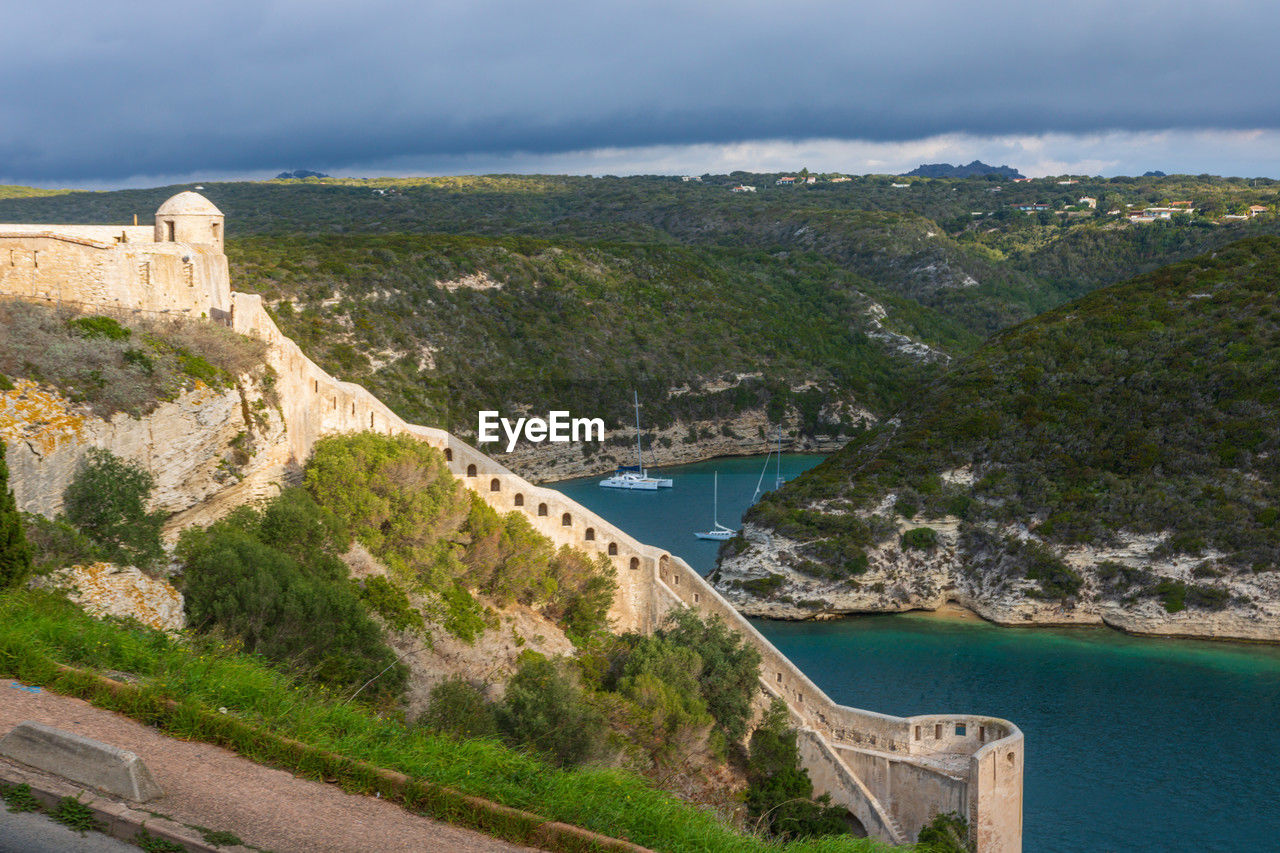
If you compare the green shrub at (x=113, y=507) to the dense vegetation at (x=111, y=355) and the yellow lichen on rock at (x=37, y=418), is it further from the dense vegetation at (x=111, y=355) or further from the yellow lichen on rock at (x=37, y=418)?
the dense vegetation at (x=111, y=355)

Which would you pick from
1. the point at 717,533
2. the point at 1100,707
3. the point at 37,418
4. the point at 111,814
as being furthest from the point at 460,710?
the point at 717,533

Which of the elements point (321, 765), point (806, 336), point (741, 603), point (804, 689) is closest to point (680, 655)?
point (804, 689)

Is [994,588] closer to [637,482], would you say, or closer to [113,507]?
[637,482]

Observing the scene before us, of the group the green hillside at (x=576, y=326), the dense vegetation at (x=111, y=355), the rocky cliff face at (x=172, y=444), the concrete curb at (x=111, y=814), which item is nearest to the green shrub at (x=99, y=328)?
the dense vegetation at (x=111, y=355)

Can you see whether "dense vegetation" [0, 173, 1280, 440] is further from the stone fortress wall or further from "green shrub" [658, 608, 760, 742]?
"green shrub" [658, 608, 760, 742]

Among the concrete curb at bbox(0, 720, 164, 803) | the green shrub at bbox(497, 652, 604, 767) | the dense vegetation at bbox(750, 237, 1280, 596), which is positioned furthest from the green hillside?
the concrete curb at bbox(0, 720, 164, 803)

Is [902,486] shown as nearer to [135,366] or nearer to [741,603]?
[741,603]
